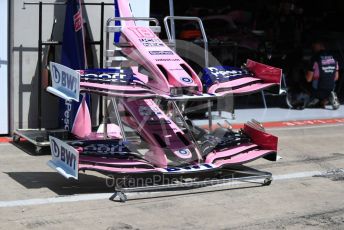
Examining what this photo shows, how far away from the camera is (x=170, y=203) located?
6.68m

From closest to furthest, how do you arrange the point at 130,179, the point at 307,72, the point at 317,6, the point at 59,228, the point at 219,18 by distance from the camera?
the point at 59,228, the point at 130,179, the point at 307,72, the point at 219,18, the point at 317,6

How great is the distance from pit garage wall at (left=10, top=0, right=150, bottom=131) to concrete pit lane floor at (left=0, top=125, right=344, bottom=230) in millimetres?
1037

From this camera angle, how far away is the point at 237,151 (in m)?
7.50

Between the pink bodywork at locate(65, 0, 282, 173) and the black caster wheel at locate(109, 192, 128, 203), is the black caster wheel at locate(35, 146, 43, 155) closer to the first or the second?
the pink bodywork at locate(65, 0, 282, 173)

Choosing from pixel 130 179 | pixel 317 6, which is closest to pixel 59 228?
pixel 130 179

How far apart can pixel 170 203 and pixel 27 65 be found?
382 centimetres

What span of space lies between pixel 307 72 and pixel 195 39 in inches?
96.9

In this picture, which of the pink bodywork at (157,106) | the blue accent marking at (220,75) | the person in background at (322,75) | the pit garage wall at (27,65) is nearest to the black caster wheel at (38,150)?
the pit garage wall at (27,65)

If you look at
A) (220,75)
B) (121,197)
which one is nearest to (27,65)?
(220,75)

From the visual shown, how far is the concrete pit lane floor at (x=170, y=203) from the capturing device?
6047 mm

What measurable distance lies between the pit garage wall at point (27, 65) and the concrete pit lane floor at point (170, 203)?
3.40 feet

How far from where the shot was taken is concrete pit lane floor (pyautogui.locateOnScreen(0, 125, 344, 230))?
605 cm

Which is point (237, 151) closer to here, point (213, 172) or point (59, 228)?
point (213, 172)

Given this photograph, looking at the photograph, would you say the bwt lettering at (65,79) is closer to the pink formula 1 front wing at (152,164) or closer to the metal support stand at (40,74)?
the pink formula 1 front wing at (152,164)
